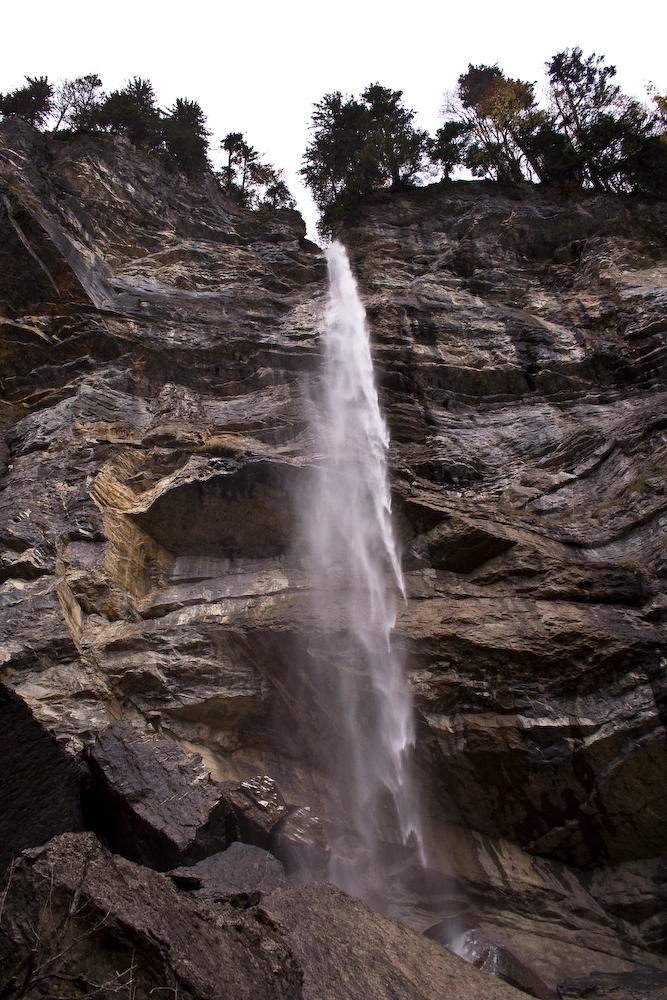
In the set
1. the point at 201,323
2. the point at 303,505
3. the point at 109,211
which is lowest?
the point at 303,505

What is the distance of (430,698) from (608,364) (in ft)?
33.7

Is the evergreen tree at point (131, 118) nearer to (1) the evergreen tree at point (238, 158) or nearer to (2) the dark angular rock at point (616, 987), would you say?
(1) the evergreen tree at point (238, 158)

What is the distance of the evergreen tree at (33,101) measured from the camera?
2770cm

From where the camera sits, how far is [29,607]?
9.84m

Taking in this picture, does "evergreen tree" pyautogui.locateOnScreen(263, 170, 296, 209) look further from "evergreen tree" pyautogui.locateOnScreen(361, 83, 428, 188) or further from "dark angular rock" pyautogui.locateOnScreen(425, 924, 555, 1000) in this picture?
"dark angular rock" pyautogui.locateOnScreen(425, 924, 555, 1000)

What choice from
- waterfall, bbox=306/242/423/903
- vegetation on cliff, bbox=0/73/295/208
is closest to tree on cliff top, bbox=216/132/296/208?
vegetation on cliff, bbox=0/73/295/208

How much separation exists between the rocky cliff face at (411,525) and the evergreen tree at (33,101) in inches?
296

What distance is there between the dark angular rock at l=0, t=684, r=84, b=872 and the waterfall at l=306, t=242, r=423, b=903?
142 inches

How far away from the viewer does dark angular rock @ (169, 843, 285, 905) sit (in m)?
6.64

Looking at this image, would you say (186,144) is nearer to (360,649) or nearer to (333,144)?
(333,144)

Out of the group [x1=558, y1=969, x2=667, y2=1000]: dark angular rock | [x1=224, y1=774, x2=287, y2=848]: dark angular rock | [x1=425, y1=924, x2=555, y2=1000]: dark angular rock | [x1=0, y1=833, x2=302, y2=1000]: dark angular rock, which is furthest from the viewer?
[x1=224, y1=774, x2=287, y2=848]: dark angular rock

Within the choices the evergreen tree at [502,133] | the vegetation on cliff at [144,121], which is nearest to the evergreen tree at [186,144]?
the vegetation on cliff at [144,121]

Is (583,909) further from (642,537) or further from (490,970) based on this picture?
(642,537)

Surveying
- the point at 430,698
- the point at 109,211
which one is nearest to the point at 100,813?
the point at 430,698
